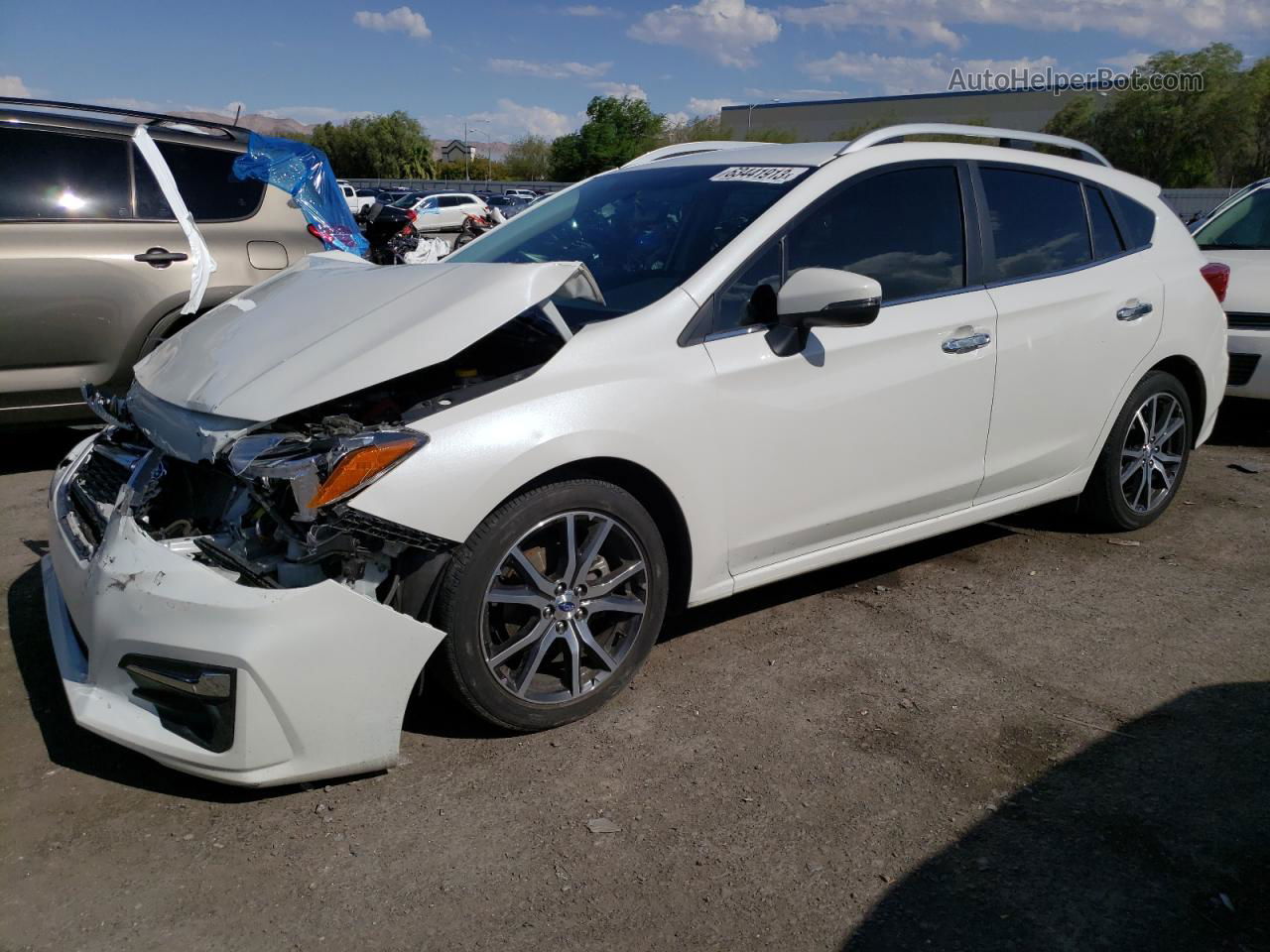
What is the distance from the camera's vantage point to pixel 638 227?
12.5 ft

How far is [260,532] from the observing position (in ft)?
9.21

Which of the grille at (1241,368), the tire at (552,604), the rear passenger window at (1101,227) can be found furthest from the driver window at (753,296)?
the grille at (1241,368)

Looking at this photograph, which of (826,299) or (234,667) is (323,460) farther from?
(826,299)

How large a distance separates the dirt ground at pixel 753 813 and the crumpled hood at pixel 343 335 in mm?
1079

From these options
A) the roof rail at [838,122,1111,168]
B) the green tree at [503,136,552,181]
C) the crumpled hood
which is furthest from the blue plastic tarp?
the green tree at [503,136,552,181]

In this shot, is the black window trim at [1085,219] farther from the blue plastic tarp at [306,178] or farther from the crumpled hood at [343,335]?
the blue plastic tarp at [306,178]

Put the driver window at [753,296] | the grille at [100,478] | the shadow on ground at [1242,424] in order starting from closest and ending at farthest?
the grille at [100,478]
the driver window at [753,296]
the shadow on ground at [1242,424]

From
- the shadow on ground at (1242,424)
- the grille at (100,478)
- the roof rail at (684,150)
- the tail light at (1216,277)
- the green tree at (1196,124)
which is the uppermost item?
the green tree at (1196,124)

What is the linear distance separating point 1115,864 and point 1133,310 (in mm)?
2771

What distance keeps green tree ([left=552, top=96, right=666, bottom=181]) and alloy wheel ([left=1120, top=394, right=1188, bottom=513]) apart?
76.4 meters

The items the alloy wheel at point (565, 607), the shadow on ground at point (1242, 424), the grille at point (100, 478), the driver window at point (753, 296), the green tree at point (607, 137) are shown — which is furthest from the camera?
the green tree at point (607, 137)

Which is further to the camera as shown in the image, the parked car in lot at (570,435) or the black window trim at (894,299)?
the black window trim at (894,299)

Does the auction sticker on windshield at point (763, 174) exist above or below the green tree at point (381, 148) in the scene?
below

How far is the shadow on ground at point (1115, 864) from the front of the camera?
2273 mm
